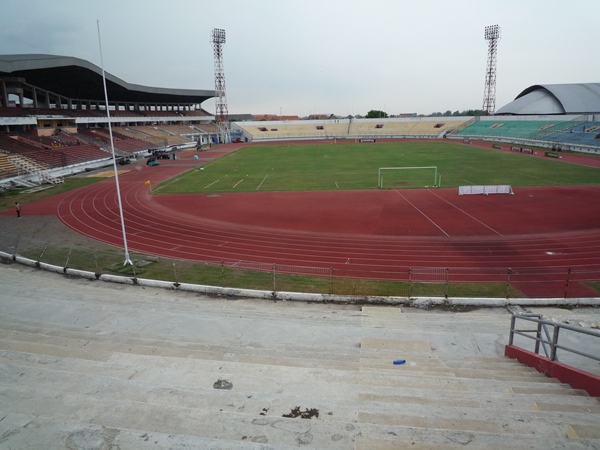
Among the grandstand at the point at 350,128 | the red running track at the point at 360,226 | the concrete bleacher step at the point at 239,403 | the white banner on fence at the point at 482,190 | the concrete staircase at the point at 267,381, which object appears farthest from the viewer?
the grandstand at the point at 350,128

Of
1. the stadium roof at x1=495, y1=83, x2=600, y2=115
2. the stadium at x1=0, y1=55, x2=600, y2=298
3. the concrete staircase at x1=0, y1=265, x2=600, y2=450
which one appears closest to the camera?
the concrete staircase at x1=0, y1=265, x2=600, y2=450

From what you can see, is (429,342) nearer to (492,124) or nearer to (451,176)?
(451,176)

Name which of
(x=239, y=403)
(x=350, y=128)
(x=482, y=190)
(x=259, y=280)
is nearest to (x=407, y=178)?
(x=482, y=190)

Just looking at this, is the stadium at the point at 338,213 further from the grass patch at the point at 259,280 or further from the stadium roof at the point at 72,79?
the stadium roof at the point at 72,79

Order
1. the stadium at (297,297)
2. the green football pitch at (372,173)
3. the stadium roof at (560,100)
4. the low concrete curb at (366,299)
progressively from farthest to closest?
the stadium roof at (560,100), the green football pitch at (372,173), the low concrete curb at (366,299), the stadium at (297,297)

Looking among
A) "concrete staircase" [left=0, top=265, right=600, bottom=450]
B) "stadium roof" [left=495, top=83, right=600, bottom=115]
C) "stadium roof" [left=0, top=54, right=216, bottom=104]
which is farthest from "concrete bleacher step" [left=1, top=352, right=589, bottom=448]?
"stadium roof" [left=495, top=83, right=600, bottom=115]

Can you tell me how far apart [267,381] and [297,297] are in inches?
245

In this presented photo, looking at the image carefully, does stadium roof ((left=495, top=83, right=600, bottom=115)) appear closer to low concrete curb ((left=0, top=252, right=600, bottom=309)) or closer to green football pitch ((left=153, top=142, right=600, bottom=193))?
Result: green football pitch ((left=153, top=142, right=600, bottom=193))

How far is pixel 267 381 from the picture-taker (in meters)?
7.25

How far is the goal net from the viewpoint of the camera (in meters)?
38.4

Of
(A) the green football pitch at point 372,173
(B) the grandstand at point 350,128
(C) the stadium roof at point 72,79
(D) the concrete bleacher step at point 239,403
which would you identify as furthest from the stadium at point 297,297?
(B) the grandstand at point 350,128

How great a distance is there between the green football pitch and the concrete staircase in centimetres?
2731

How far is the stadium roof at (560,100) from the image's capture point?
293 feet

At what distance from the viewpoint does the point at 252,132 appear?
111m
